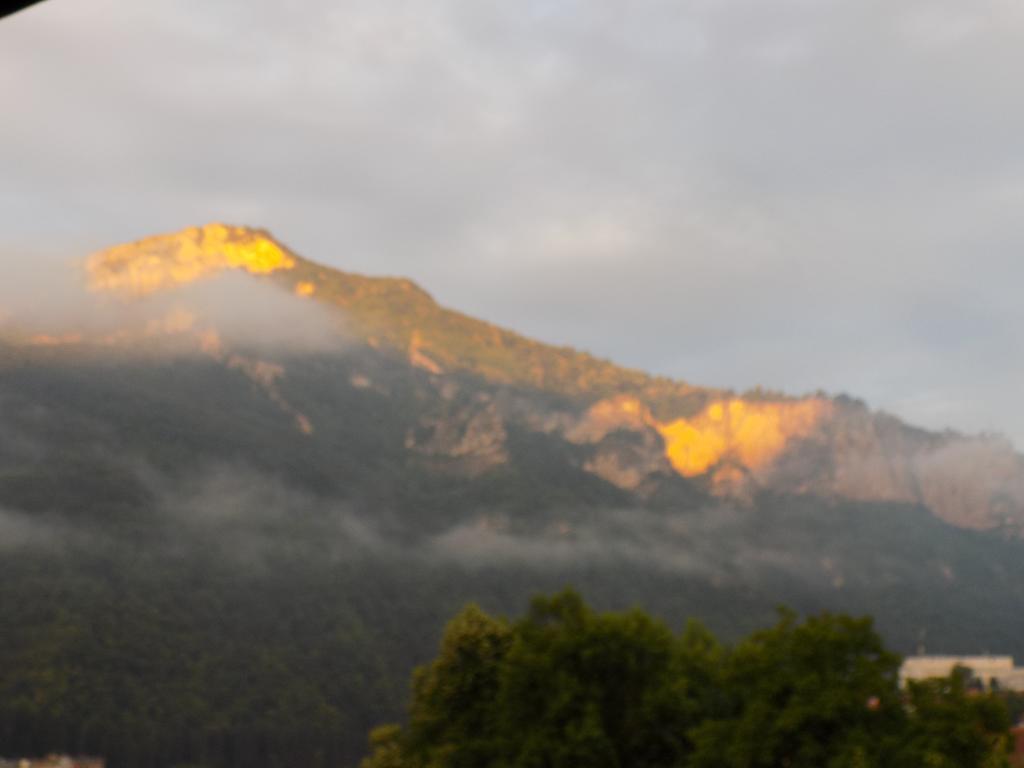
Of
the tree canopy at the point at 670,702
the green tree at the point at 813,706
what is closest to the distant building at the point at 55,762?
the tree canopy at the point at 670,702

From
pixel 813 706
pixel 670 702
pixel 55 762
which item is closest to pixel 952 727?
pixel 813 706

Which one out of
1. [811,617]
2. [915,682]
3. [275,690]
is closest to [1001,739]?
[915,682]

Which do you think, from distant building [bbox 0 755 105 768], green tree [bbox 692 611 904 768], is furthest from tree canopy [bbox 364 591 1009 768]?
distant building [bbox 0 755 105 768]

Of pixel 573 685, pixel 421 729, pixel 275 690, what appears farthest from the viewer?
pixel 275 690

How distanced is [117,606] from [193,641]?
12.7 meters

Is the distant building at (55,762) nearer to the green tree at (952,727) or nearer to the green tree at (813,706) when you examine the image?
the green tree at (813,706)

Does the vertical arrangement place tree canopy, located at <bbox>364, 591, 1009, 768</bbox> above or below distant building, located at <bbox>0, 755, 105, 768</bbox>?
above

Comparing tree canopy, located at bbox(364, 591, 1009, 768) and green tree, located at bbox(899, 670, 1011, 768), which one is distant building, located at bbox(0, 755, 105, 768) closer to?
tree canopy, located at bbox(364, 591, 1009, 768)

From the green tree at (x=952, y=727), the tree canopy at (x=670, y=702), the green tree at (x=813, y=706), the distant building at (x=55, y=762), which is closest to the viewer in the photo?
the green tree at (x=952, y=727)

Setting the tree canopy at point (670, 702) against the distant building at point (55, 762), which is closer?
the tree canopy at point (670, 702)

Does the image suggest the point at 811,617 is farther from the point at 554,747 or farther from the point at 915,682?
the point at 554,747

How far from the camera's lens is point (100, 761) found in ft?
508

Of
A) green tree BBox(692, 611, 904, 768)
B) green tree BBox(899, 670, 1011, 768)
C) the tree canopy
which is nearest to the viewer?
green tree BBox(899, 670, 1011, 768)

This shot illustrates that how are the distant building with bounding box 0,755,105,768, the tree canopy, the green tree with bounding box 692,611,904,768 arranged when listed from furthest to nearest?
the distant building with bounding box 0,755,105,768, the tree canopy, the green tree with bounding box 692,611,904,768
